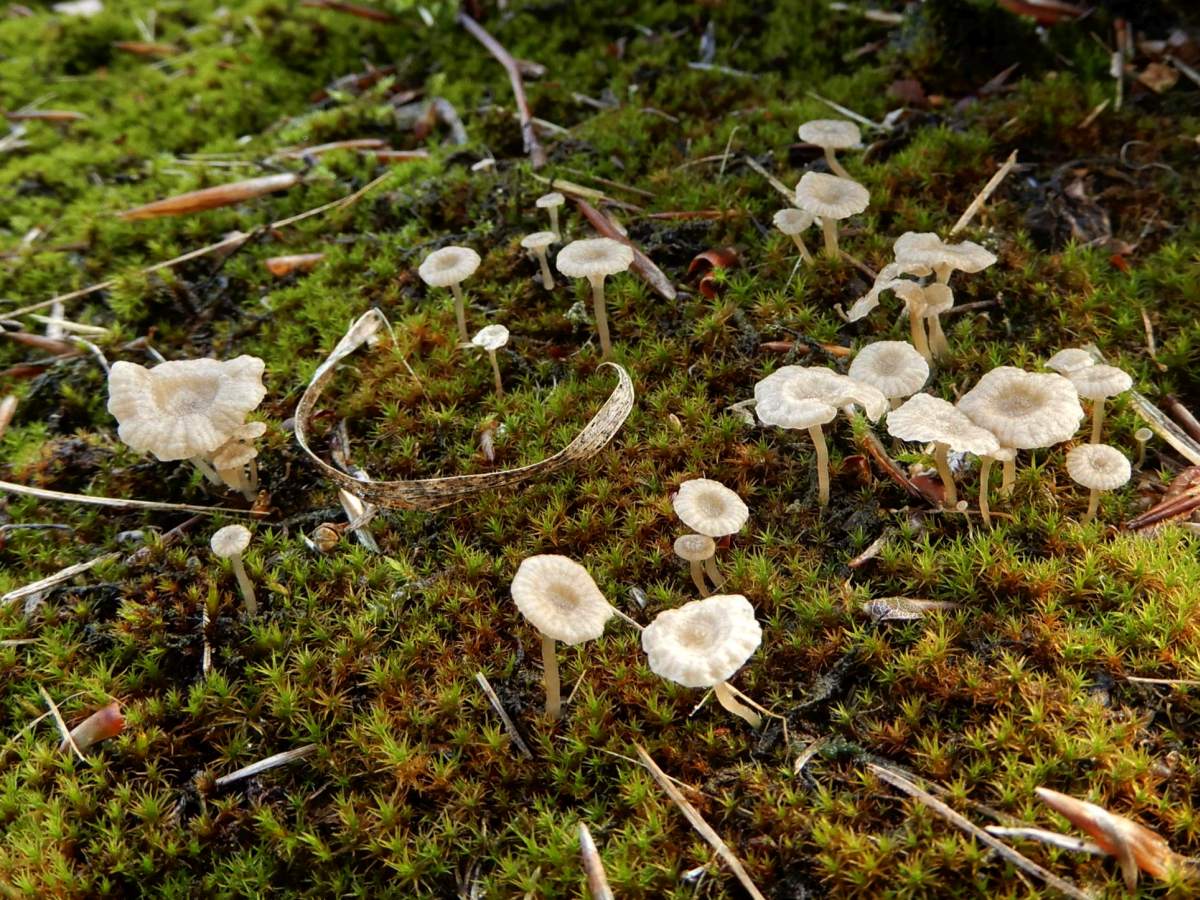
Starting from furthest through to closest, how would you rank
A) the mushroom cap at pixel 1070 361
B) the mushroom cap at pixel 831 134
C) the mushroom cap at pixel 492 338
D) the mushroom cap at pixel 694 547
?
the mushroom cap at pixel 831 134
the mushroom cap at pixel 492 338
the mushroom cap at pixel 1070 361
the mushroom cap at pixel 694 547

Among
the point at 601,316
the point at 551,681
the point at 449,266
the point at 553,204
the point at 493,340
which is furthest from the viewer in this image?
the point at 553,204

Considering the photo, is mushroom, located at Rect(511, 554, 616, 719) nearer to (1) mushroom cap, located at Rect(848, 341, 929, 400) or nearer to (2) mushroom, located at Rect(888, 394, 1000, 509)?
(2) mushroom, located at Rect(888, 394, 1000, 509)

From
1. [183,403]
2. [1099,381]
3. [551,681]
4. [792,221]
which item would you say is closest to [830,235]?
[792,221]

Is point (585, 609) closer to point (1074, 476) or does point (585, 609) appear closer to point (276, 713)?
point (276, 713)

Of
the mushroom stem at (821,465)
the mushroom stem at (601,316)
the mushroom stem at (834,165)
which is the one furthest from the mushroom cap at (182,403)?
the mushroom stem at (834,165)

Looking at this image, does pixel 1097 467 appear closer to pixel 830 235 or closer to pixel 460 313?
pixel 830 235

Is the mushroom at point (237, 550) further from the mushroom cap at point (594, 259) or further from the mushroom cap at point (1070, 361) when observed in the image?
the mushroom cap at point (1070, 361)

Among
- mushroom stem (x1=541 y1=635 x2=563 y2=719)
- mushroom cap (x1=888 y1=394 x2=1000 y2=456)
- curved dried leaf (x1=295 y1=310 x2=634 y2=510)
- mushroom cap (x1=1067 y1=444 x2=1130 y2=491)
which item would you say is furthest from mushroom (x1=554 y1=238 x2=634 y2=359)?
mushroom cap (x1=1067 y1=444 x2=1130 y2=491)
